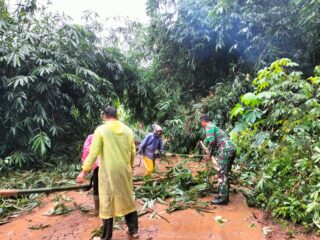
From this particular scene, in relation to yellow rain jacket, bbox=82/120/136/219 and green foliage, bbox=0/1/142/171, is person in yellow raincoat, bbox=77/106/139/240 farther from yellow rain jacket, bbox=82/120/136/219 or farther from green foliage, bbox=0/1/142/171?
green foliage, bbox=0/1/142/171

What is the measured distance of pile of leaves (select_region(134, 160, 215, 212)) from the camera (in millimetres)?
5125

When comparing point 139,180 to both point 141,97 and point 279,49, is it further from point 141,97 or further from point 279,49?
point 141,97

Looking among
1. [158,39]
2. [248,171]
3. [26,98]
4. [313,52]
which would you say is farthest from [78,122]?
[313,52]

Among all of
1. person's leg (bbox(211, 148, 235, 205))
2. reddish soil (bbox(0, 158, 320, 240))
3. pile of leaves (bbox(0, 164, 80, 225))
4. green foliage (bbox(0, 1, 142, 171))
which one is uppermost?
green foliage (bbox(0, 1, 142, 171))

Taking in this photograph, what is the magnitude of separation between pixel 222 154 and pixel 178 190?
3.61 feet

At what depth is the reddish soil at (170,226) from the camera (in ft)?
13.4

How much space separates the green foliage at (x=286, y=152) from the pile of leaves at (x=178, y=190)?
2.63 ft

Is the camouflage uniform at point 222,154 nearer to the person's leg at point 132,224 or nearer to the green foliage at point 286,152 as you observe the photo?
the green foliage at point 286,152

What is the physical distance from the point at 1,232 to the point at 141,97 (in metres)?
8.64

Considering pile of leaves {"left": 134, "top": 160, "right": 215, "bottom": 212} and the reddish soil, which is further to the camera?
pile of leaves {"left": 134, "top": 160, "right": 215, "bottom": 212}

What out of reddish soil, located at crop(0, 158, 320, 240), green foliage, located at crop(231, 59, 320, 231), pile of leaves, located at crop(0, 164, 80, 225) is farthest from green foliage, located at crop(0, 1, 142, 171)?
green foliage, located at crop(231, 59, 320, 231)

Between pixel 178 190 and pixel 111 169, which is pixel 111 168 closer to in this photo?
pixel 111 169

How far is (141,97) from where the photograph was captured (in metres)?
12.7

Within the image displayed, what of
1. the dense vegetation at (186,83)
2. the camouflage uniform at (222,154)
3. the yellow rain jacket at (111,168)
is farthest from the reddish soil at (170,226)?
the yellow rain jacket at (111,168)
